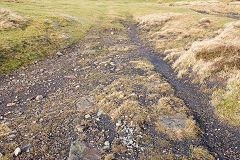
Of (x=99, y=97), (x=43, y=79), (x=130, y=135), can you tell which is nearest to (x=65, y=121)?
(x=99, y=97)

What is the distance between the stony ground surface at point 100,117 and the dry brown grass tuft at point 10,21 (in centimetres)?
858

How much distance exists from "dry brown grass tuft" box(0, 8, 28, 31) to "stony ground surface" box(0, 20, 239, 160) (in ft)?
28.2

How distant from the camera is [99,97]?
29.9 feet

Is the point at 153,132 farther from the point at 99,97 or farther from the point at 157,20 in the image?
the point at 157,20

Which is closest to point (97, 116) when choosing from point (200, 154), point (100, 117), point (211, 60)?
point (100, 117)

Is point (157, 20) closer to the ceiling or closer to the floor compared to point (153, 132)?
closer to the ceiling

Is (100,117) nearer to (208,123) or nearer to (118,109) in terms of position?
(118,109)

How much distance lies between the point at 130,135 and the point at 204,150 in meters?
2.73

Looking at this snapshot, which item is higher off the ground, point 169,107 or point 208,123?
point 169,107

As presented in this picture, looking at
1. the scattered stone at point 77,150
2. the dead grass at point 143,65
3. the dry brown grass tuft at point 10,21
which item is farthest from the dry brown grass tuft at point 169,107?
the dry brown grass tuft at point 10,21

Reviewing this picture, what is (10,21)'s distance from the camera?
19266 millimetres

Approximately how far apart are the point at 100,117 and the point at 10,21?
61.8ft

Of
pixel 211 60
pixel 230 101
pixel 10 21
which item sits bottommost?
pixel 230 101

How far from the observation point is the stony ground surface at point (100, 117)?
5941 millimetres
